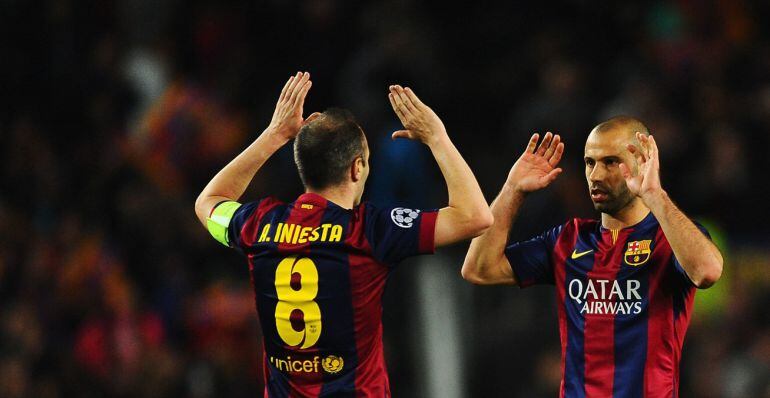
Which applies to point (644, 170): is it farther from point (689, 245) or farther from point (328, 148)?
point (328, 148)

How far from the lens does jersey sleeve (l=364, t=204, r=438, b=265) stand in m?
5.20

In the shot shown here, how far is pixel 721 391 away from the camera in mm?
9773

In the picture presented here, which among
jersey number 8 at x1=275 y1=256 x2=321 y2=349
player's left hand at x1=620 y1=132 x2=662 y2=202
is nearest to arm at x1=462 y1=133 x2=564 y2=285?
player's left hand at x1=620 y1=132 x2=662 y2=202

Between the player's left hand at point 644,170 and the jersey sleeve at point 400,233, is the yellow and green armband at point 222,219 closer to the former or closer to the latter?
the jersey sleeve at point 400,233

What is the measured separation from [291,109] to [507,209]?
1066 mm

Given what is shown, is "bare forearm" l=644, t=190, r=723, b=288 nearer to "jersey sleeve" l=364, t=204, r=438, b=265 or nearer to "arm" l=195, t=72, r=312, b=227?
"jersey sleeve" l=364, t=204, r=438, b=265

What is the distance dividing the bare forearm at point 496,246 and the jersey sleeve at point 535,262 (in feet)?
0.13

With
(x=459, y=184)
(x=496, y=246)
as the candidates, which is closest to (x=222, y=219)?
(x=459, y=184)

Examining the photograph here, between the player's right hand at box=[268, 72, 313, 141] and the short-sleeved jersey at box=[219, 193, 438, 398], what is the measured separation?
1.50 feet

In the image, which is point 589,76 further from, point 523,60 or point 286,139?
point 286,139

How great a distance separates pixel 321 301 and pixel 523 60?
7191 mm

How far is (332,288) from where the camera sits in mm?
5262

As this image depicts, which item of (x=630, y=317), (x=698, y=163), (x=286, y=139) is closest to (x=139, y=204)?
(x=698, y=163)

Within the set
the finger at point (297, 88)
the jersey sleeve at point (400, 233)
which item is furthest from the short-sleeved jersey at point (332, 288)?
the finger at point (297, 88)
